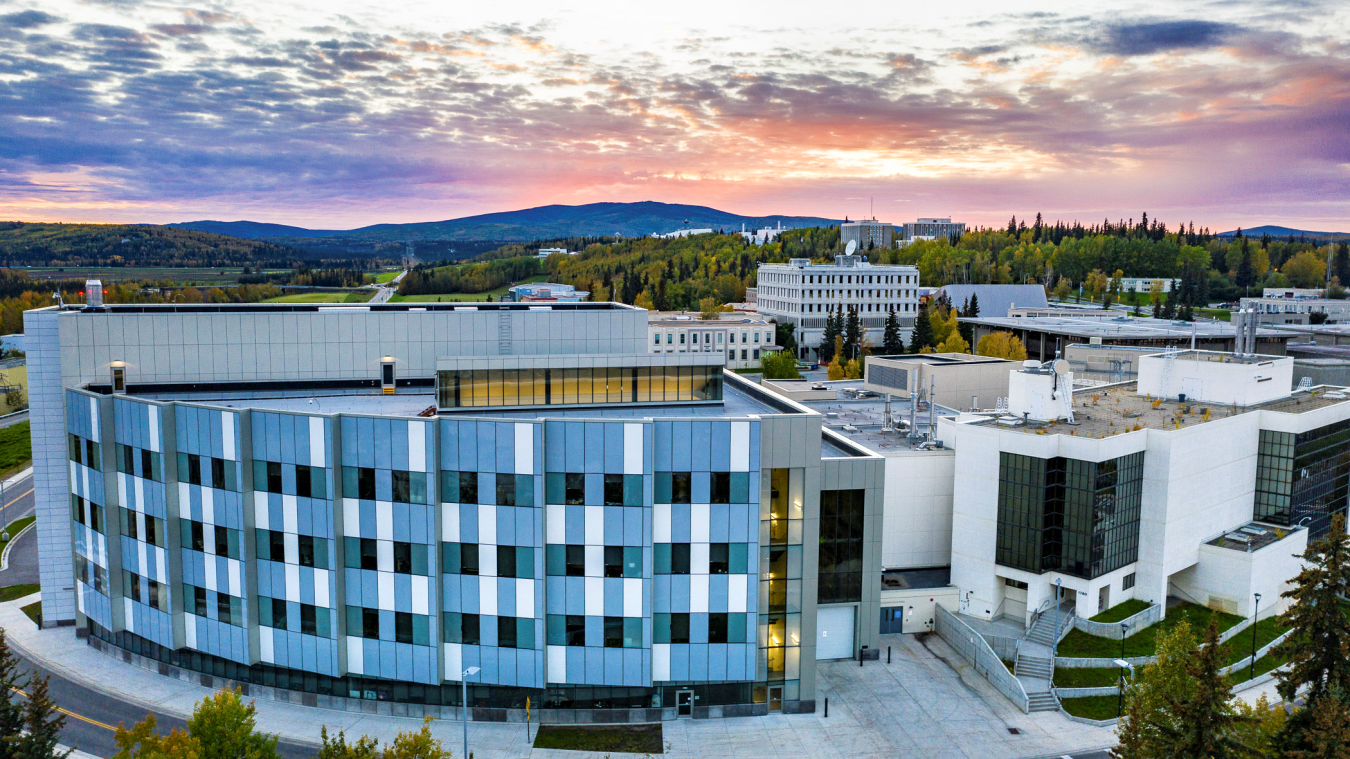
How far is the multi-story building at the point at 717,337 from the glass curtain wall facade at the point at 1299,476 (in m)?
87.6

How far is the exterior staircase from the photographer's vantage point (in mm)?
45312

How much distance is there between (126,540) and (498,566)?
2157 cm

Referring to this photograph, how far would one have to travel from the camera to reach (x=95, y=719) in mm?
42094

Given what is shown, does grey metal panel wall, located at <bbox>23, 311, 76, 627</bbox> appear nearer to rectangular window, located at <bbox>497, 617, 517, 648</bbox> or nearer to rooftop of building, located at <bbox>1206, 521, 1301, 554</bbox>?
rectangular window, located at <bbox>497, 617, 517, 648</bbox>

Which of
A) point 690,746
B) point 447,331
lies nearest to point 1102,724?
point 690,746

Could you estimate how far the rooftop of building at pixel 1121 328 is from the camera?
409ft

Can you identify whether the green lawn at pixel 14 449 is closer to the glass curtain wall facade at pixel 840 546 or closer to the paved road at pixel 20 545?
the paved road at pixel 20 545

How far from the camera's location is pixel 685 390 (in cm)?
5028

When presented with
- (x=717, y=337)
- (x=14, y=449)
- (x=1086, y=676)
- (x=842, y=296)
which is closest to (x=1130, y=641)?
(x=1086, y=676)

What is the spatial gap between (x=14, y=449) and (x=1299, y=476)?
126314 mm

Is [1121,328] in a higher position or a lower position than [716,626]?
higher

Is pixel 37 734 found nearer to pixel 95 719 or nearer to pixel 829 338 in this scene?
pixel 95 719

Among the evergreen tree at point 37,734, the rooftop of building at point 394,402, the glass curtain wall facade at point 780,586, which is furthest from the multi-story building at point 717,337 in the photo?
the evergreen tree at point 37,734

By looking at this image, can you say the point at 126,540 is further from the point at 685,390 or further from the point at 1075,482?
the point at 1075,482
